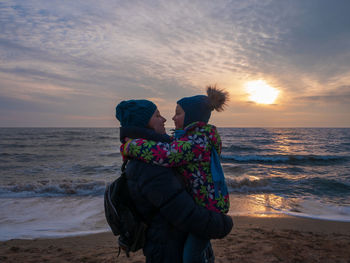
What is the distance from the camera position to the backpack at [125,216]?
149 centimetres

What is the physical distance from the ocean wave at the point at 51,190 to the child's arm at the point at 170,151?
25.7 ft

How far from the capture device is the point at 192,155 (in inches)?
58.1

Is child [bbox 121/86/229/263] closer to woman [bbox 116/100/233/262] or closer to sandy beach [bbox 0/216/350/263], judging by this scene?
woman [bbox 116/100/233/262]

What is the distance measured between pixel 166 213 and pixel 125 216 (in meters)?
0.29

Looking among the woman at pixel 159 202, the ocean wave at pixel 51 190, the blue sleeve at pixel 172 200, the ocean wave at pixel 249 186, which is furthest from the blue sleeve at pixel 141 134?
the ocean wave at pixel 249 186

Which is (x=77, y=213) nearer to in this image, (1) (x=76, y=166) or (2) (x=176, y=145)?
(2) (x=176, y=145)

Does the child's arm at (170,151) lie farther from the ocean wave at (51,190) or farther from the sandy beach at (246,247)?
the ocean wave at (51,190)

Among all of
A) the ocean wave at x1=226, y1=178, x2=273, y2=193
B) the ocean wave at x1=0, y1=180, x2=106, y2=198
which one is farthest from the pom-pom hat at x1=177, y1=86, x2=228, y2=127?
the ocean wave at x1=226, y1=178, x2=273, y2=193

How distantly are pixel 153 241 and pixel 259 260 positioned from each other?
2774mm

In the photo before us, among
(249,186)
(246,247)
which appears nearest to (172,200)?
(246,247)

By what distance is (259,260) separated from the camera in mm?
3574

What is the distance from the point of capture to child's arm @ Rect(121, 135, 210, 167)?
1.39 meters

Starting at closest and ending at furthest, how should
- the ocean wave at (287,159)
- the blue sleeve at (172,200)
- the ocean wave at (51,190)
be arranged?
the blue sleeve at (172,200) < the ocean wave at (51,190) < the ocean wave at (287,159)

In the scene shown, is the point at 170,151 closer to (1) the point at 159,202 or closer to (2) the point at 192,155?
(2) the point at 192,155
